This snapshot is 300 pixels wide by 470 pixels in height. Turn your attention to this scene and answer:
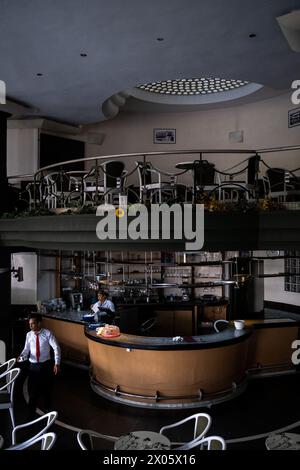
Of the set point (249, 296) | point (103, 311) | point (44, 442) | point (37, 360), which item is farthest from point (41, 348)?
point (249, 296)

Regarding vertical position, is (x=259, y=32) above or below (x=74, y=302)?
above

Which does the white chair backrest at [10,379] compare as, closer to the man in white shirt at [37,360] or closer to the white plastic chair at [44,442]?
the man in white shirt at [37,360]

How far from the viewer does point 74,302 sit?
11.2 m

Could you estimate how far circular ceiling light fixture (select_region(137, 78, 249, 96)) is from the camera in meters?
11.3

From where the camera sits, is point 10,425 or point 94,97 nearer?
point 10,425

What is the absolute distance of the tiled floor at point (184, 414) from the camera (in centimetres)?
616

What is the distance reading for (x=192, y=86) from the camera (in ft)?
38.2

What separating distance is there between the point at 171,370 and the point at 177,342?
54 cm

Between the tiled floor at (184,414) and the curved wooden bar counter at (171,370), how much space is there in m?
0.23

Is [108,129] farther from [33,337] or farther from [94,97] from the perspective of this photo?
[33,337]

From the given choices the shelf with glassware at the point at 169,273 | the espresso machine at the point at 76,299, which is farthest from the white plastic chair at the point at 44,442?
the shelf with glassware at the point at 169,273

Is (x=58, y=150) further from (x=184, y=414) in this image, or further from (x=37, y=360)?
(x=184, y=414)
